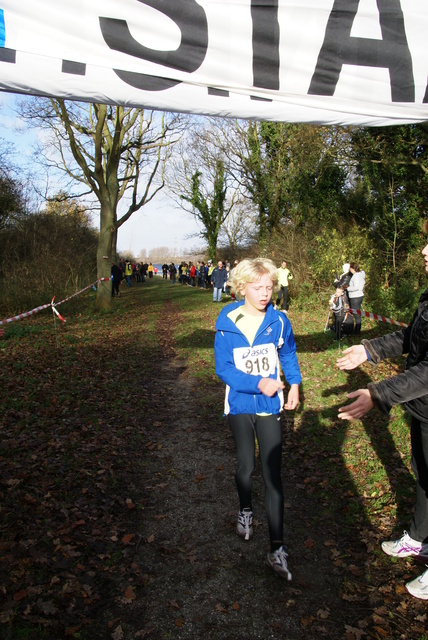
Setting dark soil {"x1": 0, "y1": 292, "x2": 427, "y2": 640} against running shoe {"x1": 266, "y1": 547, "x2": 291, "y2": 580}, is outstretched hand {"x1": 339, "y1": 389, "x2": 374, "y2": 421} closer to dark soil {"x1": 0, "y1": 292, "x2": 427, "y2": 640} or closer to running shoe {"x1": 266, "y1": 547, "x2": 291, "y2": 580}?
running shoe {"x1": 266, "y1": 547, "x2": 291, "y2": 580}

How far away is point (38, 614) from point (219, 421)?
4.00m

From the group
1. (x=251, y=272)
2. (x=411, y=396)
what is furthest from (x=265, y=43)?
(x=411, y=396)

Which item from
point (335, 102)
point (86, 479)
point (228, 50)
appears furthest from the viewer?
point (86, 479)

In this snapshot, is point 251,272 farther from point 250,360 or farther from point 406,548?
point 406,548

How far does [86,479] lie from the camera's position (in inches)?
195

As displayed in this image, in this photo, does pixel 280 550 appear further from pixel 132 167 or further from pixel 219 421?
pixel 132 167

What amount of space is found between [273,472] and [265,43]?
275cm

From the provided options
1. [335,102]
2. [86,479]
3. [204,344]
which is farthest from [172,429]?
[204,344]

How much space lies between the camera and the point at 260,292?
347 cm

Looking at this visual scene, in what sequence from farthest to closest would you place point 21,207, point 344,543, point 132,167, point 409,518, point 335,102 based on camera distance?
point 132,167 → point 21,207 → point 409,518 → point 344,543 → point 335,102

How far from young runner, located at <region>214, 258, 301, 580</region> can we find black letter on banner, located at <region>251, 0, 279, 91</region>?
1515 mm

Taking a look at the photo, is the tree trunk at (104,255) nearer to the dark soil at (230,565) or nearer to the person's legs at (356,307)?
the person's legs at (356,307)

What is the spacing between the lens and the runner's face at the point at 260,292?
137 inches

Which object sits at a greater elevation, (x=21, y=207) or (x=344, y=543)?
(x=21, y=207)
